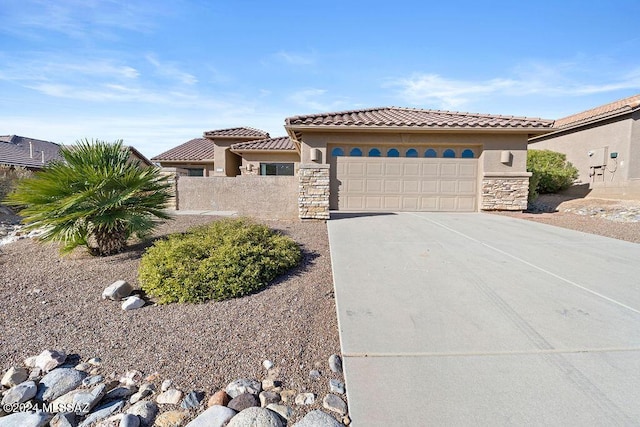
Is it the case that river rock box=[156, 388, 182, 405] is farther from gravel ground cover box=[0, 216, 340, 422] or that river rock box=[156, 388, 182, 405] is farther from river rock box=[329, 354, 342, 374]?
river rock box=[329, 354, 342, 374]

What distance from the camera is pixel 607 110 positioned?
54.3 ft

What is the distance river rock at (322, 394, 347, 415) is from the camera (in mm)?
2436

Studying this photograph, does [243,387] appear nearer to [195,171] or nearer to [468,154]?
[468,154]

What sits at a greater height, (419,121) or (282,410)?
(419,121)

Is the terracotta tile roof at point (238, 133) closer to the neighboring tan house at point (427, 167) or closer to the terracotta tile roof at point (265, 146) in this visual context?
the terracotta tile roof at point (265, 146)

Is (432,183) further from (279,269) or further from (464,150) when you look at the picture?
(279,269)

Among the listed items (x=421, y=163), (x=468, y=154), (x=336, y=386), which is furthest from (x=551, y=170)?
(x=336, y=386)

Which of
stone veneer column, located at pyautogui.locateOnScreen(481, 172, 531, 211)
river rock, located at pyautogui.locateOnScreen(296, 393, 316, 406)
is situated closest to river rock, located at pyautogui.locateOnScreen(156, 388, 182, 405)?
river rock, located at pyautogui.locateOnScreen(296, 393, 316, 406)

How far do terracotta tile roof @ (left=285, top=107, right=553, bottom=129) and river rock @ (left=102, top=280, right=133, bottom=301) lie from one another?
7.29m

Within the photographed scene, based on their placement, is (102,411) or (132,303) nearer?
(102,411)

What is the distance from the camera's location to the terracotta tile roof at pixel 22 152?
65.7 ft

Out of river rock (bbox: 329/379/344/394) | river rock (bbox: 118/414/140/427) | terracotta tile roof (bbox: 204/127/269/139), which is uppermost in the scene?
terracotta tile roof (bbox: 204/127/269/139)

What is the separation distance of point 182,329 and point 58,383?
3.65 ft

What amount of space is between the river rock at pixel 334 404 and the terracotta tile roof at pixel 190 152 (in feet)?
71.1
